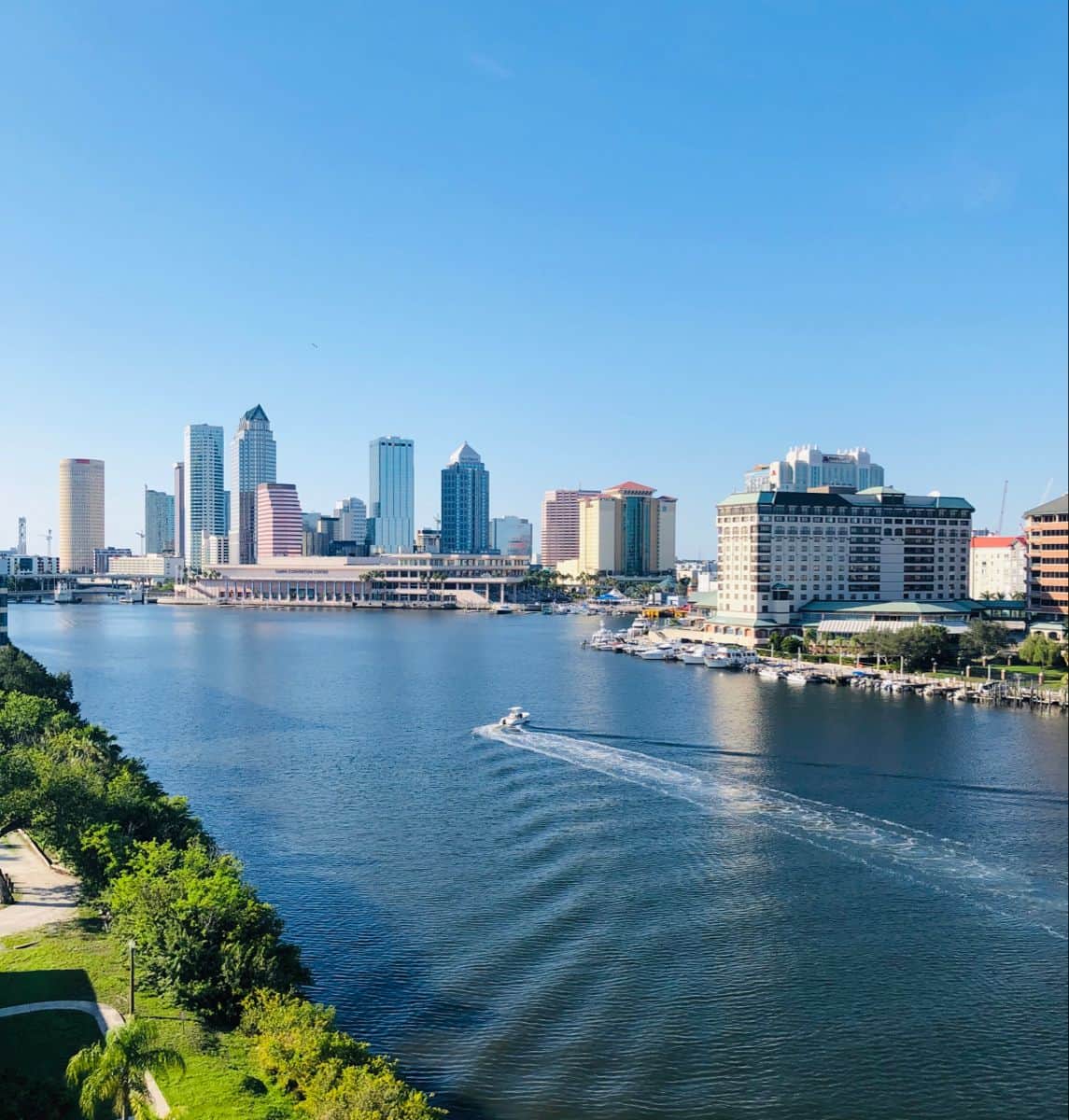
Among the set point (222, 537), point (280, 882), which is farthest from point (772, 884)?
point (222, 537)

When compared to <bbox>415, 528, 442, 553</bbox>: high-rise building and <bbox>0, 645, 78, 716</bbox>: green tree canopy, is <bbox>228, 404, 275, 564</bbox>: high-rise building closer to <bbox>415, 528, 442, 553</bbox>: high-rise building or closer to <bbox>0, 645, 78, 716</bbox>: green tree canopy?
<bbox>415, 528, 442, 553</bbox>: high-rise building

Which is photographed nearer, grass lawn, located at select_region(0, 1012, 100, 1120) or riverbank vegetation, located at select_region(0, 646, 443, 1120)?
grass lawn, located at select_region(0, 1012, 100, 1120)

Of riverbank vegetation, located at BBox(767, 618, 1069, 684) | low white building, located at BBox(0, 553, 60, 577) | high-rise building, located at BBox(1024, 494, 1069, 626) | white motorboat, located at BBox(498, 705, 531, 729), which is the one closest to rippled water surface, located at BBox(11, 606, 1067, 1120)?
white motorboat, located at BBox(498, 705, 531, 729)

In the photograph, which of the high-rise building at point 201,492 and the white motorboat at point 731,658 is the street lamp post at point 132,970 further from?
the high-rise building at point 201,492

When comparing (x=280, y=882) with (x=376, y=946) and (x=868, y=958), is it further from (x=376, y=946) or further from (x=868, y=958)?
(x=868, y=958)

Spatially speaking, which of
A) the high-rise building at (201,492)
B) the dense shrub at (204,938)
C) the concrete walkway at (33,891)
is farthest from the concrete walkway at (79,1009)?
the high-rise building at (201,492)

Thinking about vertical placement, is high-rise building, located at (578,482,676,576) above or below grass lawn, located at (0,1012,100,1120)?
above

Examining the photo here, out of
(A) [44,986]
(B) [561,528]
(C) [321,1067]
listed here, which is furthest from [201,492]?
(C) [321,1067]
